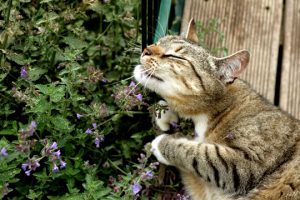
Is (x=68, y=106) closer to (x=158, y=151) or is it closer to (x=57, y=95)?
(x=57, y=95)

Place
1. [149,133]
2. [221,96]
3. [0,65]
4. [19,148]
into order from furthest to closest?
[149,133], [221,96], [0,65], [19,148]

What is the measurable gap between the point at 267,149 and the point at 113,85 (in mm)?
1024

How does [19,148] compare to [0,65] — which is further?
[0,65]

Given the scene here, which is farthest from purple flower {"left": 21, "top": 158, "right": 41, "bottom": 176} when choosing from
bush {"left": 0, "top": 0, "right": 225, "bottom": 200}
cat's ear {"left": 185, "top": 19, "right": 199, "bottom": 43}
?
cat's ear {"left": 185, "top": 19, "right": 199, "bottom": 43}

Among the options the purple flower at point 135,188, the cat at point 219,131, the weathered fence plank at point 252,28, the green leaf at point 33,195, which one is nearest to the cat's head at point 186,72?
the cat at point 219,131

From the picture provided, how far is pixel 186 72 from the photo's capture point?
129 inches

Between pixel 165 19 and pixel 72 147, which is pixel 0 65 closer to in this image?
pixel 72 147

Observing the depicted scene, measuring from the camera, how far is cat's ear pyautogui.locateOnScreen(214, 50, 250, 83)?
323 cm

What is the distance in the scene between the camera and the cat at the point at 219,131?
3168 millimetres

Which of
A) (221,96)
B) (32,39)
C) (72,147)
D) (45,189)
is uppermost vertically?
(32,39)

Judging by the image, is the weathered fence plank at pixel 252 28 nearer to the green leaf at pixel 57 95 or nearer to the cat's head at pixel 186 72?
the cat's head at pixel 186 72

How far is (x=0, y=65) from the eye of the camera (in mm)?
3145

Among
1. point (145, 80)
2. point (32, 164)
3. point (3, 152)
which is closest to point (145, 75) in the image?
point (145, 80)

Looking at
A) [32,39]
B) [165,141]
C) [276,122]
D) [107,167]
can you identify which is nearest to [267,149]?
[276,122]
